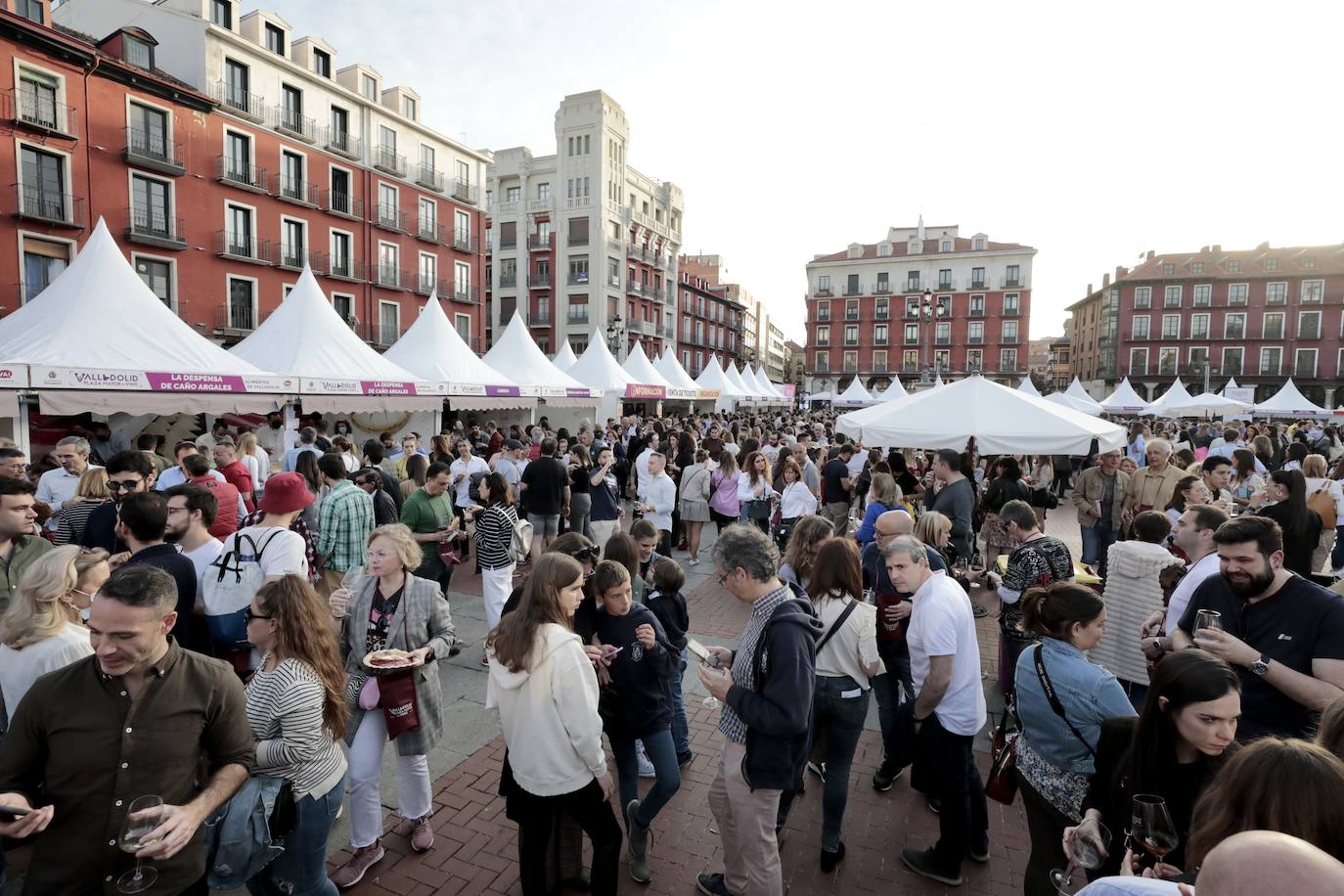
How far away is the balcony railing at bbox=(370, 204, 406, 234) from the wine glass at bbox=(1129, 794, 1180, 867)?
31.7m

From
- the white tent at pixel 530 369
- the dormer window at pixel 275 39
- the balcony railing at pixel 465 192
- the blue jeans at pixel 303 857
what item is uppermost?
the dormer window at pixel 275 39

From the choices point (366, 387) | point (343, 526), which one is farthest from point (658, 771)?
point (366, 387)

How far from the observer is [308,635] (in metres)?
2.65

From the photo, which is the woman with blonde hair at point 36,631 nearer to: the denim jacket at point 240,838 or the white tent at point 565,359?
the denim jacket at point 240,838

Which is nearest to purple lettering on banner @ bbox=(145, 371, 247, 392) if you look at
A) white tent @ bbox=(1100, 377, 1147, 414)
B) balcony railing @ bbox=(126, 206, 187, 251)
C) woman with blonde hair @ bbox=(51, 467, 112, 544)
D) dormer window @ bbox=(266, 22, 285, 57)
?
woman with blonde hair @ bbox=(51, 467, 112, 544)

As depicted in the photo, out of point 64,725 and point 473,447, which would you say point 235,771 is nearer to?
point 64,725

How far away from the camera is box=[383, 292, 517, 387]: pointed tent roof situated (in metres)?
14.7

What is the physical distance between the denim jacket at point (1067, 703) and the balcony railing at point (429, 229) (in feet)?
106

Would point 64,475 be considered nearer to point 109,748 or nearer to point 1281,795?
point 109,748

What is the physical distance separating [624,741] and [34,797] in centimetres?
227

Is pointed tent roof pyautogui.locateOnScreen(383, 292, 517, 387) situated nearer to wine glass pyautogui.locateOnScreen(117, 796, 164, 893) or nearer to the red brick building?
the red brick building

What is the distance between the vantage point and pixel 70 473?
5887 millimetres

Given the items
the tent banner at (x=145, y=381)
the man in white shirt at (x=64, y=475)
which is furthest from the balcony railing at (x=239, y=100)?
the man in white shirt at (x=64, y=475)

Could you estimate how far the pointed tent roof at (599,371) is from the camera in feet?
67.9
